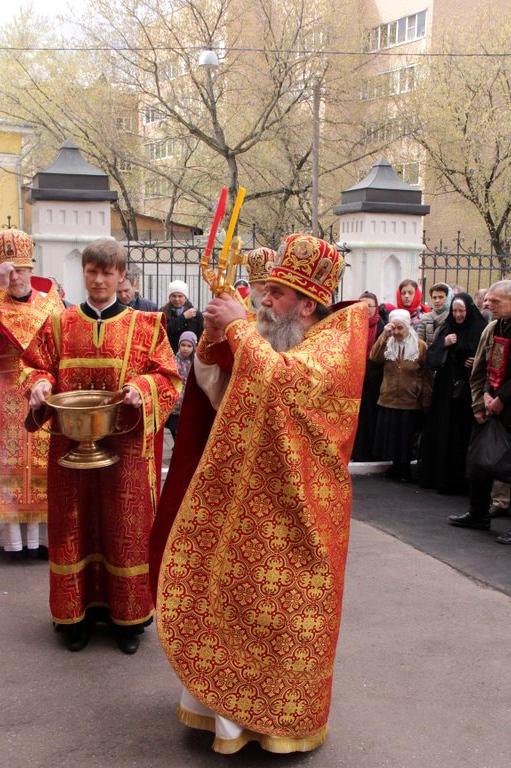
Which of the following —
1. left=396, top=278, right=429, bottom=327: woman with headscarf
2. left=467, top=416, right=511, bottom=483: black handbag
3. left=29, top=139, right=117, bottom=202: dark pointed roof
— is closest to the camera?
left=467, top=416, right=511, bottom=483: black handbag

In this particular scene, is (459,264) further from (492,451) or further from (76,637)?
(76,637)

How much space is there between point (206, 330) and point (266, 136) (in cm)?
2318

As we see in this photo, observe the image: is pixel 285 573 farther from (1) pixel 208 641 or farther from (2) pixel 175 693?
(2) pixel 175 693

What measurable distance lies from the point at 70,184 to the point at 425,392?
190 inches

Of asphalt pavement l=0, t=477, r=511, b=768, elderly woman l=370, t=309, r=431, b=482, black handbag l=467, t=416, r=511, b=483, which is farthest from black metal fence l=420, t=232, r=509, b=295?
asphalt pavement l=0, t=477, r=511, b=768

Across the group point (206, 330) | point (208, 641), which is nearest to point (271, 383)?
point (206, 330)

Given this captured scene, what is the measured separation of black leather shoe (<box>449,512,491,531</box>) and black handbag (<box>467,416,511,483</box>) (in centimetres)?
46

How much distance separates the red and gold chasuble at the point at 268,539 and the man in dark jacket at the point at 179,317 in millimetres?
5897

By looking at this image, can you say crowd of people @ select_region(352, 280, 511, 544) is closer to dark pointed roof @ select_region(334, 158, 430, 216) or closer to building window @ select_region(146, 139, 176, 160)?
dark pointed roof @ select_region(334, 158, 430, 216)

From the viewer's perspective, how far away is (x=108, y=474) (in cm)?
436

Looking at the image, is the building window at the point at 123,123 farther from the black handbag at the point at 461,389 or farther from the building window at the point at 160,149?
the black handbag at the point at 461,389

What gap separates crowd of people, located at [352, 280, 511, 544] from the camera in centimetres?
774

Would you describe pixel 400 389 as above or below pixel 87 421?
below

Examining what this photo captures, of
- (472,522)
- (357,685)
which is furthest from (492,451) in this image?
(357,685)
